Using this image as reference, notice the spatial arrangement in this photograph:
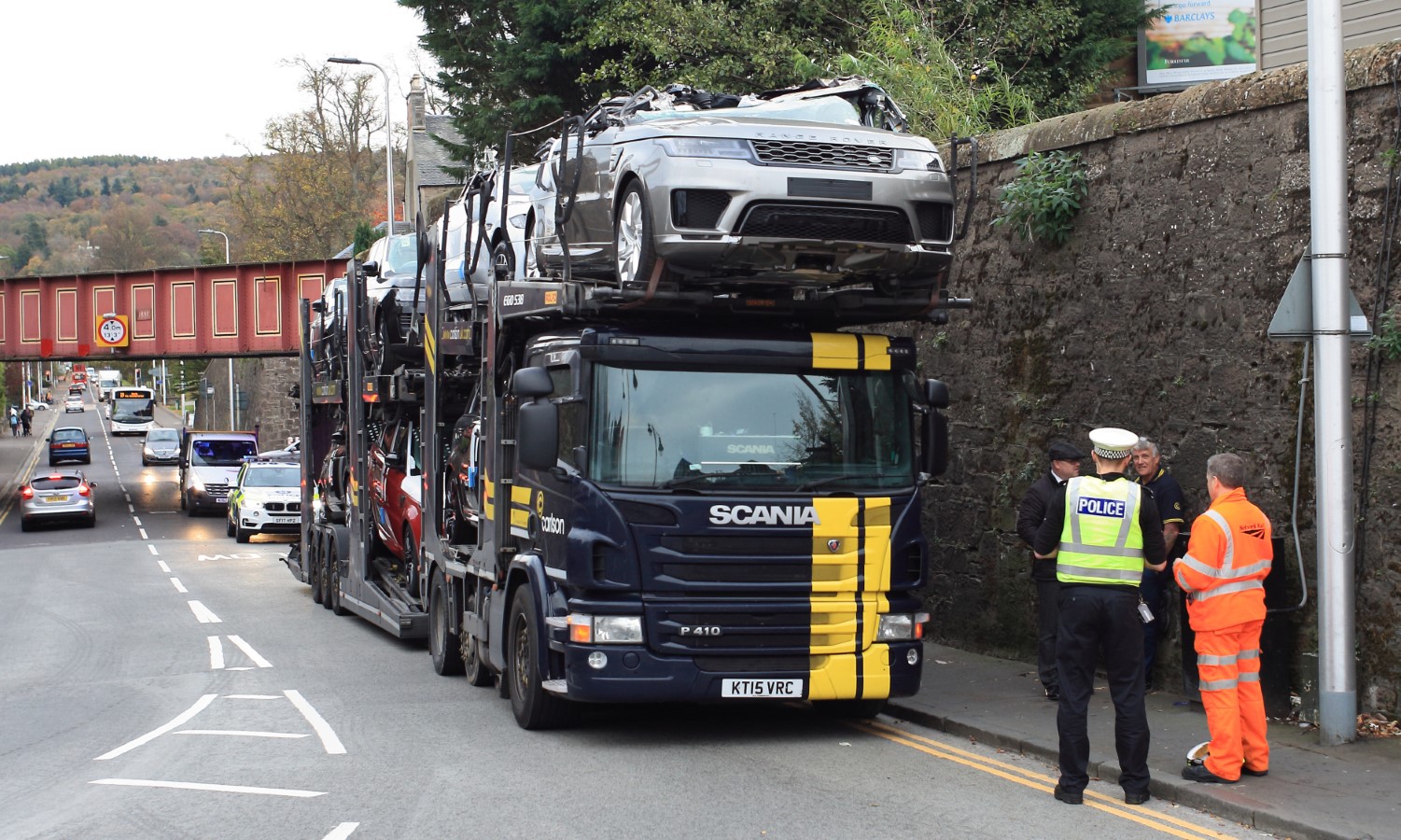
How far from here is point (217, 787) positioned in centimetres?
805

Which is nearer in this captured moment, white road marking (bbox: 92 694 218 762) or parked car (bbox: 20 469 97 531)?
white road marking (bbox: 92 694 218 762)

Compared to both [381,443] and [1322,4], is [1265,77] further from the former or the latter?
[381,443]

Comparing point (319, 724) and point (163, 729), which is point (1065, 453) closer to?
point (319, 724)

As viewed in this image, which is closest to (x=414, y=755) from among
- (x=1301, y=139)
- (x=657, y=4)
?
(x=1301, y=139)

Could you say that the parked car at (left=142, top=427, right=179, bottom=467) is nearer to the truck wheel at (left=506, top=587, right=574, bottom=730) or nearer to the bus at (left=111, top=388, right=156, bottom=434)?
the bus at (left=111, top=388, right=156, bottom=434)

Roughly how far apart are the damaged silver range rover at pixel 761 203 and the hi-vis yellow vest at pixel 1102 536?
2111 mm

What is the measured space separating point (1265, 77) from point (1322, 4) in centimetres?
151

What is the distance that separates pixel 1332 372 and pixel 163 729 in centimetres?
773

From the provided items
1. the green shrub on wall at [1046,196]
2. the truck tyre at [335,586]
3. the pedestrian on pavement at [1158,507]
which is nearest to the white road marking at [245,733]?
the pedestrian on pavement at [1158,507]

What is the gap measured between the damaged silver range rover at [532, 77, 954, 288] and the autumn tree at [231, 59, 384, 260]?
54309 millimetres

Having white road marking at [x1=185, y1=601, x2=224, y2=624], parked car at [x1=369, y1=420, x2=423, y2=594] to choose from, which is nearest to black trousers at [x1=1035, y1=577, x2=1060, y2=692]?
parked car at [x1=369, y1=420, x2=423, y2=594]

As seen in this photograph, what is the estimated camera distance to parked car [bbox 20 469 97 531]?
35938 mm

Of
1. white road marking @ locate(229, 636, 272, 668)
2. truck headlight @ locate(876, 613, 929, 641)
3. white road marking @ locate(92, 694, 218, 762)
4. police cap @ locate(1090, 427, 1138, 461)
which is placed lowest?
white road marking @ locate(229, 636, 272, 668)

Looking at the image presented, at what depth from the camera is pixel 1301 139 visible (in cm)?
935
